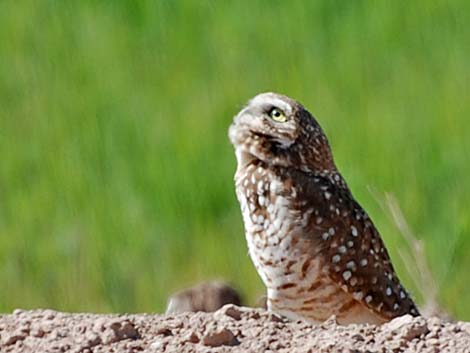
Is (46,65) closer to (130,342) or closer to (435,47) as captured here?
(435,47)

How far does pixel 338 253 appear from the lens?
7.34 meters

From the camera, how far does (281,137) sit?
7574 mm

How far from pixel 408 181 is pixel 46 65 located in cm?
223

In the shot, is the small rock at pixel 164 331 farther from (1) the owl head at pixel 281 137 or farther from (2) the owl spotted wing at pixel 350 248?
(1) the owl head at pixel 281 137

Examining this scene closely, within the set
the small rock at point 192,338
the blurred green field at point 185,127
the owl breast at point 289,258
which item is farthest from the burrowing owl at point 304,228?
the small rock at point 192,338

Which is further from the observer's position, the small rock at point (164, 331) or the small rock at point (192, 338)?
the small rock at point (164, 331)

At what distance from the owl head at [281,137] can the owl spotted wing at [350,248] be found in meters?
0.10

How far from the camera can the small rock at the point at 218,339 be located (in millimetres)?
5566

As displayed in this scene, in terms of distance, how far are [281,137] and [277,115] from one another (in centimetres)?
10

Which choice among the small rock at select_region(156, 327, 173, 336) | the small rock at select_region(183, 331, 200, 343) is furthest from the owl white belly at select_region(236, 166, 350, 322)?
the small rock at select_region(183, 331, 200, 343)

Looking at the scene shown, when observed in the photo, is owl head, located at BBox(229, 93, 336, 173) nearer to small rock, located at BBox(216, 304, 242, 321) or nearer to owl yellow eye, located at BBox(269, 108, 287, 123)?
owl yellow eye, located at BBox(269, 108, 287, 123)

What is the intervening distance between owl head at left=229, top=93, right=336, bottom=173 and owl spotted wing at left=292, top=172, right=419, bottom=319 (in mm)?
96

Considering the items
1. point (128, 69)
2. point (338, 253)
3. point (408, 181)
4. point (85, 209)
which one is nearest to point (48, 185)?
point (85, 209)

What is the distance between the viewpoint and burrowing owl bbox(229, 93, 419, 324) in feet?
23.8
